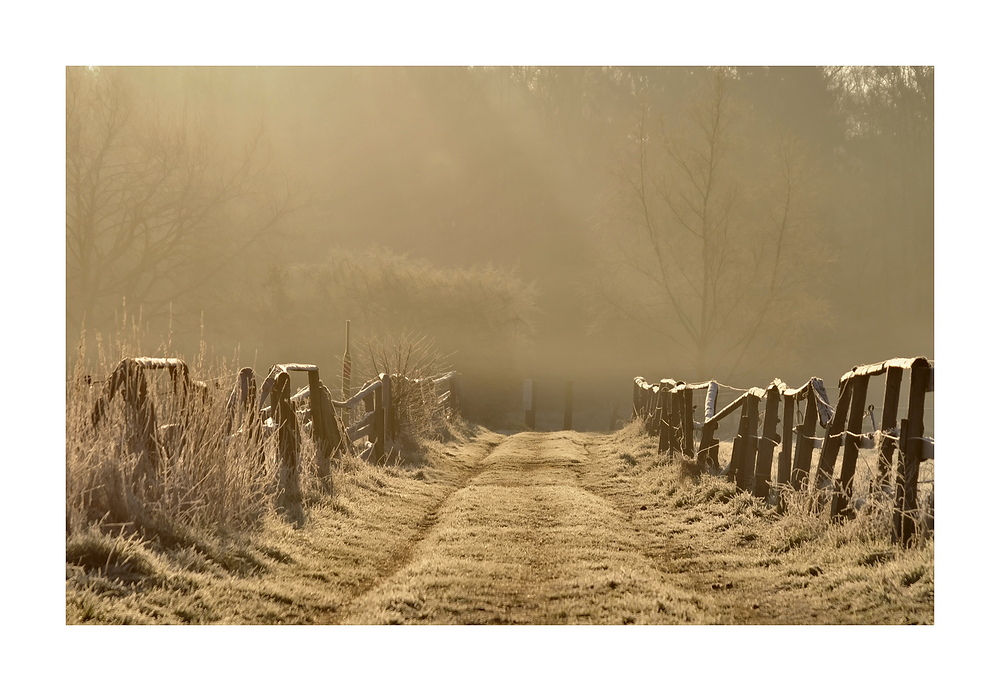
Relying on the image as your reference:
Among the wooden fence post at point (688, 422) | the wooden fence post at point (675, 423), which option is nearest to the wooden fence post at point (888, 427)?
the wooden fence post at point (688, 422)

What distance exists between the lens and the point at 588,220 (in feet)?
98.9

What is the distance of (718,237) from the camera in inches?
1003

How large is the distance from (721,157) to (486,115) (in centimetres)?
868

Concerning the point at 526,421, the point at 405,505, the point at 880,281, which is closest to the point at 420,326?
the point at 526,421

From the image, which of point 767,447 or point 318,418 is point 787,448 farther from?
point 318,418

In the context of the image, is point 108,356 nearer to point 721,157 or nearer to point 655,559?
point 655,559

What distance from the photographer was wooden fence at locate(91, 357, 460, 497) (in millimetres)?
6355

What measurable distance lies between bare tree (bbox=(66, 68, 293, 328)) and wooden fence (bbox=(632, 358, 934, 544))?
7.48 metres

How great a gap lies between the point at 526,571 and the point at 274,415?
12.2 ft

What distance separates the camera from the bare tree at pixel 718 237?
24.0 metres

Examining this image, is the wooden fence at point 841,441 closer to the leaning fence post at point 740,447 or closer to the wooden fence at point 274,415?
the leaning fence post at point 740,447

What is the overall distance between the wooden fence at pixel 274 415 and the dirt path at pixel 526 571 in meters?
1.61

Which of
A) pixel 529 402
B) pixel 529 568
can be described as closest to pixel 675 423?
pixel 529 568

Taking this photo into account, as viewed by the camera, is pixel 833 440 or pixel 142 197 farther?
pixel 142 197
